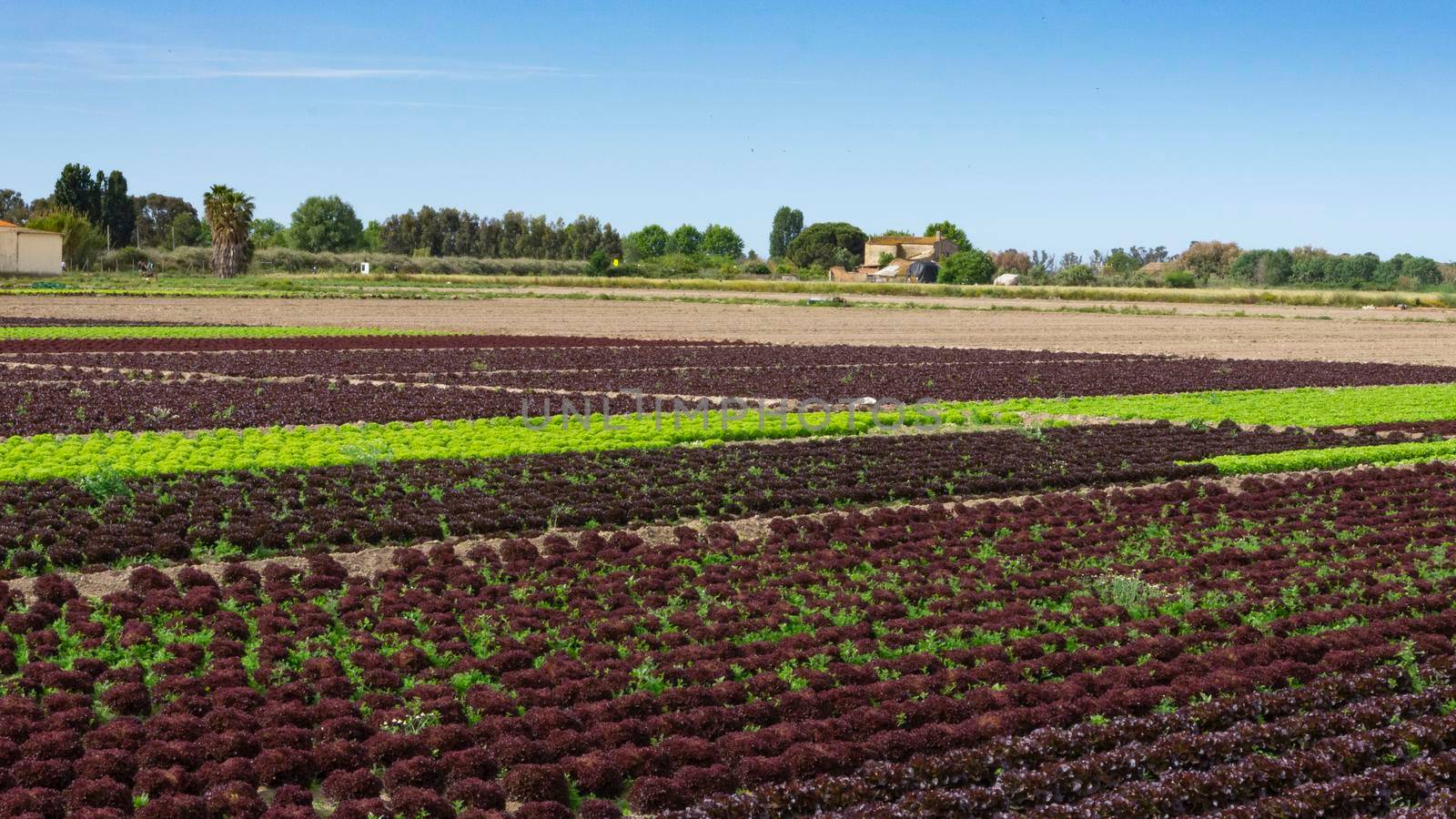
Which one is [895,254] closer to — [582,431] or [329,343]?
[329,343]

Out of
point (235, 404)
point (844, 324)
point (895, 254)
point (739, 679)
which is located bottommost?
point (739, 679)

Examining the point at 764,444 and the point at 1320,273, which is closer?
the point at 764,444

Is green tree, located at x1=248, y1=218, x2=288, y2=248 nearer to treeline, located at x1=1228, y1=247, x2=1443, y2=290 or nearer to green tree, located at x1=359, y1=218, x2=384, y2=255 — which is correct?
green tree, located at x1=359, y1=218, x2=384, y2=255

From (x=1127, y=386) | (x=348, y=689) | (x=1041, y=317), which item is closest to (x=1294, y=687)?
(x=348, y=689)

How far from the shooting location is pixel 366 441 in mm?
18812

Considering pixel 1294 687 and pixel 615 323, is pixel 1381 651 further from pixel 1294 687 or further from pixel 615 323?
pixel 615 323

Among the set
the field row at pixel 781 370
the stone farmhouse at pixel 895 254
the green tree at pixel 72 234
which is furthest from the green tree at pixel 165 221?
the field row at pixel 781 370

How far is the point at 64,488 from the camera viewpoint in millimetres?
14477

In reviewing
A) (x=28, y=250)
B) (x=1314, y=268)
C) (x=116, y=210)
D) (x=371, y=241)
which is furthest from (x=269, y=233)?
(x=1314, y=268)

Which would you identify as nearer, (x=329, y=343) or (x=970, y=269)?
(x=329, y=343)

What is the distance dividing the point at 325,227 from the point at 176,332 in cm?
12203

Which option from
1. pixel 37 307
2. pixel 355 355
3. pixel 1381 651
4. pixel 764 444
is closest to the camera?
pixel 1381 651

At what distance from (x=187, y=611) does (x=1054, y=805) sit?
6629 mm

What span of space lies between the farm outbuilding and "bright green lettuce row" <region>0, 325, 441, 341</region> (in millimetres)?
50221
